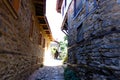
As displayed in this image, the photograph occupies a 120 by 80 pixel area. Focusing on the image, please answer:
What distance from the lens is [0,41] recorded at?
11.3ft

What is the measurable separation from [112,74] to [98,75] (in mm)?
749

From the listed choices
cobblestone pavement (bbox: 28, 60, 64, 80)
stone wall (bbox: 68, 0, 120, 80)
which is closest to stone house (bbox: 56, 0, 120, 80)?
stone wall (bbox: 68, 0, 120, 80)

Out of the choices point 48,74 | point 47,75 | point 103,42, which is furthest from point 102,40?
point 48,74

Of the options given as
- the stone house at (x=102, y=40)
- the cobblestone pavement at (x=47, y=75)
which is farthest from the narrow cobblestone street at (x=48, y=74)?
the stone house at (x=102, y=40)

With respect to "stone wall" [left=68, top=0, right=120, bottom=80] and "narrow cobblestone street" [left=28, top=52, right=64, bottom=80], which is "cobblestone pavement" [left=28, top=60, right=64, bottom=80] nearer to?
"narrow cobblestone street" [left=28, top=52, right=64, bottom=80]

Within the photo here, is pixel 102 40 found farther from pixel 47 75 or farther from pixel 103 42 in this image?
pixel 47 75

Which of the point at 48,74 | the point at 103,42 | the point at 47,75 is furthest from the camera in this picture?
the point at 48,74

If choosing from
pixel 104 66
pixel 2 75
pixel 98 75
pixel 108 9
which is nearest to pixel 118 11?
pixel 108 9

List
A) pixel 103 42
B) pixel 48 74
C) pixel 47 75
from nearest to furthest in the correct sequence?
pixel 103 42
pixel 47 75
pixel 48 74

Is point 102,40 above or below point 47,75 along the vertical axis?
above

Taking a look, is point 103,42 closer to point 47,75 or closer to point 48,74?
point 47,75

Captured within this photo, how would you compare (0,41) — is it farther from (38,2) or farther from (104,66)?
(38,2)

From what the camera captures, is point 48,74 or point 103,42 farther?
point 48,74

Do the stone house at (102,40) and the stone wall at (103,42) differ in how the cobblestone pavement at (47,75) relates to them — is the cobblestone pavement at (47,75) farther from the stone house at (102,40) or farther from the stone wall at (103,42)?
the stone wall at (103,42)
